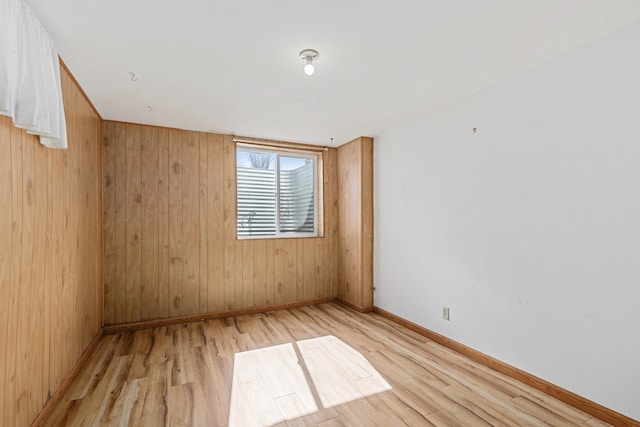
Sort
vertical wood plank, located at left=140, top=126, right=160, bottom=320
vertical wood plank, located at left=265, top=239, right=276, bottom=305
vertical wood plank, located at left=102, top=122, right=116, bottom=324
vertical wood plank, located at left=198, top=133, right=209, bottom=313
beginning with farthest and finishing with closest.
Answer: vertical wood plank, located at left=265, top=239, right=276, bottom=305 → vertical wood plank, located at left=198, top=133, right=209, bottom=313 → vertical wood plank, located at left=140, top=126, right=160, bottom=320 → vertical wood plank, located at left=102, top=122, right=116, bottom=324

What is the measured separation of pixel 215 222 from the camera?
3705 millimetres

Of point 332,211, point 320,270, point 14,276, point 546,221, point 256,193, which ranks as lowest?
point 320,270

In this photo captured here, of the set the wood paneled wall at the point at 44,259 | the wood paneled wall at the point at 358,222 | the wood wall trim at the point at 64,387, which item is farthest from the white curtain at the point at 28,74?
the wood paneled wall at the point at 358,222

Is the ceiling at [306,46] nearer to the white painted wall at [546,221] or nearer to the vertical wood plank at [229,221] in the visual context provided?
the white painted wall at [546,221]

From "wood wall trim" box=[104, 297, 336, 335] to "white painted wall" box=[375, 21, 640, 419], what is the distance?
1622 mm

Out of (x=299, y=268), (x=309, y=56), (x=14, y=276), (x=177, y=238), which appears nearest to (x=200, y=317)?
(x=177, y=238)

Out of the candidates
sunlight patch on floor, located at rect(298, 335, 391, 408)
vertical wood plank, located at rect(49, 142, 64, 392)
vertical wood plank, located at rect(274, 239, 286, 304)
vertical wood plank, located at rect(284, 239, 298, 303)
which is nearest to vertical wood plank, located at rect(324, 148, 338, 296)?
vertical wood plank, located at rect(284, 239, 298, 303)

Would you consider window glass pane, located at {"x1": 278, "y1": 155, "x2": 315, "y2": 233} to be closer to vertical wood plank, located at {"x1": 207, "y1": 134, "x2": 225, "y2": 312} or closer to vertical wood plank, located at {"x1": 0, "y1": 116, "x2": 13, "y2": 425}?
vertical wood plank, located at {"x1": 207, "y1": 134, "x2": 225, "y2": 312}

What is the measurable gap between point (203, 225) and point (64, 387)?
191cm

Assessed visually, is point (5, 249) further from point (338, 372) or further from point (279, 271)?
point (279, 271)

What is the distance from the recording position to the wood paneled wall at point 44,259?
145 centimetres

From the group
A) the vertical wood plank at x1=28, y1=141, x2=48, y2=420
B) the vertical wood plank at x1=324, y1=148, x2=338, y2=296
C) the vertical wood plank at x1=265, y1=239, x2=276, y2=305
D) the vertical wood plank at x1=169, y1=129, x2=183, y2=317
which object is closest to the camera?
the vertical wood plank at x1=28, y1=141, x2=48, y2=420

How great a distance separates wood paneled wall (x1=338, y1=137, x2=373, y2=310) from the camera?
3.91 metres

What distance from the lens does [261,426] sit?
1.79m
